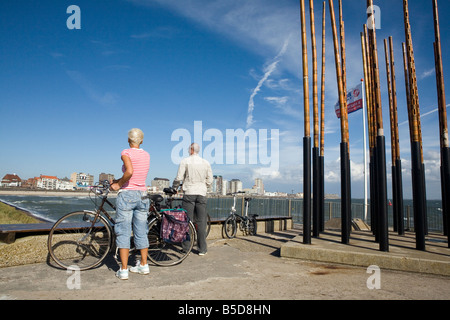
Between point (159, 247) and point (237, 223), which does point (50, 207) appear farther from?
point (159, 247)

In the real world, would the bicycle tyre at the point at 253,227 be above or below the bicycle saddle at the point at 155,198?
below

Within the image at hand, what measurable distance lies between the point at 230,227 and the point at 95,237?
4197 millimetres

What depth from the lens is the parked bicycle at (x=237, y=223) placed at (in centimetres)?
790

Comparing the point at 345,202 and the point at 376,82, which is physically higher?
the point at 376,82

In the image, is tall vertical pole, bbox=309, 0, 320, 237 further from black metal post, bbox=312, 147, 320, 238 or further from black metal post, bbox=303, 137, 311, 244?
black metal post, bbox=303, 137, 311, 244

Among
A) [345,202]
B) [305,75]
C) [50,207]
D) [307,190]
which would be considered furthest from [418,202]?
[50,207]

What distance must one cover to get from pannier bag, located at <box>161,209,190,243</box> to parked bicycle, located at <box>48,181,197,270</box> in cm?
12

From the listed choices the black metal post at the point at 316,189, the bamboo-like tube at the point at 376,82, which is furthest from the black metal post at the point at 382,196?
the black metal post at the point at 316,189

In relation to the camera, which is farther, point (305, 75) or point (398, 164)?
point (398, 164)

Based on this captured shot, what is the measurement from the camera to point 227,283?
3.70 m

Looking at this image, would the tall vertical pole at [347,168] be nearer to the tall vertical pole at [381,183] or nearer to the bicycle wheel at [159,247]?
the tall vertical pole at [381,183]
